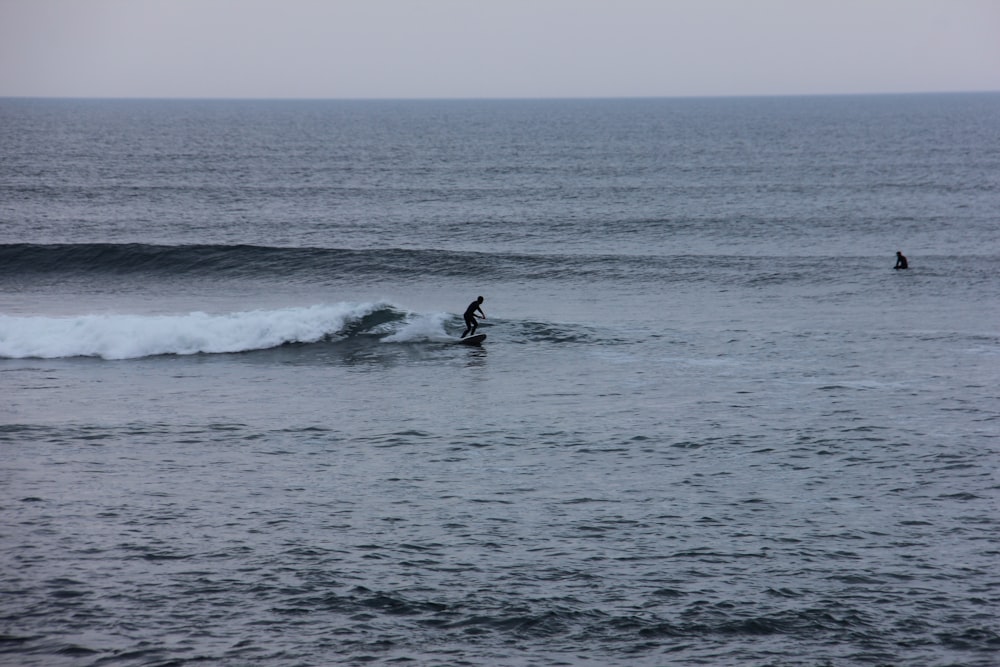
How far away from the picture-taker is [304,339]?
36500 millimetres

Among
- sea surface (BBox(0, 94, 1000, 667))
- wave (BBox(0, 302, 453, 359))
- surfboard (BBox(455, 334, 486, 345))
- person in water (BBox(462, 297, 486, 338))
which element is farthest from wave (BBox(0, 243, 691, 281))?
surfboard (BBox(455, 334, 486, 345))

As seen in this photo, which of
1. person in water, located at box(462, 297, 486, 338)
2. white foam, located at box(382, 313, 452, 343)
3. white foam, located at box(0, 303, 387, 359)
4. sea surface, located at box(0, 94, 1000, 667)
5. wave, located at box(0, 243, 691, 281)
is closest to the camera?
sea surface, located at box(0, 94, 1000, 667)

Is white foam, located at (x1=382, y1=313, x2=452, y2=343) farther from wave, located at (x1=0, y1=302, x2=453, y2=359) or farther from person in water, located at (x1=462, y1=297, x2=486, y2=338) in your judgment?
person in water, located at (x1=462, y1=297, x2=486, y2=338)

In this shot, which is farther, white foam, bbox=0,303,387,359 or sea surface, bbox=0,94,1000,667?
→ white foam, bbox=0,303,387,359

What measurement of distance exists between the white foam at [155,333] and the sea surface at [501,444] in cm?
14

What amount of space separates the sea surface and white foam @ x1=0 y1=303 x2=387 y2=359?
0.46 ft

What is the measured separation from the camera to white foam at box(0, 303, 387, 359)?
3350 centimetres

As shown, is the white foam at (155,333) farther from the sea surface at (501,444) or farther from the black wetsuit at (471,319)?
the black wetsuit at (471,319)

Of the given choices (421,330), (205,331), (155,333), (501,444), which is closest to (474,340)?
(421,330)

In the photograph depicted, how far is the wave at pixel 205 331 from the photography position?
33594 millimetres

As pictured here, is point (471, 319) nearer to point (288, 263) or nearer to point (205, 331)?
point (205, 331)

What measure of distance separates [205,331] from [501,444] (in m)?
15.7

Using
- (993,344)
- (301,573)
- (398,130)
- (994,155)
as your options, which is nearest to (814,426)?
(993,344)

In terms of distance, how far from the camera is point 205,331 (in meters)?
35.2
